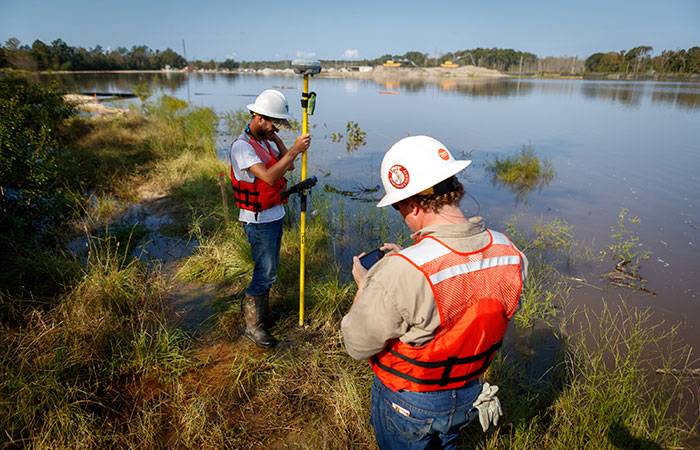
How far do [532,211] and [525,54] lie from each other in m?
149

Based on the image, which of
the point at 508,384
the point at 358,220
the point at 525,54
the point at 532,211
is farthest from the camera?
the point at 525,54

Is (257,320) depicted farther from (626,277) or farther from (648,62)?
(648,62)

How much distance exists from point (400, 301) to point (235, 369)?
2.38 m

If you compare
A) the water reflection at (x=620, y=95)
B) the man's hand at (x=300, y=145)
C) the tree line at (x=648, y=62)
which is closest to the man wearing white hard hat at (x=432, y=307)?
the man's hand at (x=300, y=145)

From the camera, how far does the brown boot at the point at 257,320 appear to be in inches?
137

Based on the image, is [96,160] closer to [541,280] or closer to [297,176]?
[297,176]

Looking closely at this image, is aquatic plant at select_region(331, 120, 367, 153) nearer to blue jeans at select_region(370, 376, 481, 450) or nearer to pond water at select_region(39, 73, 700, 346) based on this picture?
pond water at select_region(39, 73, 700, 346)

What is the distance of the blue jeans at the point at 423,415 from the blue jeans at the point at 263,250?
191 cm

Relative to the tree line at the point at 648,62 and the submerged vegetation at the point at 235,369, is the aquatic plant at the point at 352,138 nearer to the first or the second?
the submerged vegetation at the point at 235,369

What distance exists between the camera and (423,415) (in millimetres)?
1539

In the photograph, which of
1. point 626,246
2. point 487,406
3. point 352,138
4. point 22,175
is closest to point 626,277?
point 626,246

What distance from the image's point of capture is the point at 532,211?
27.4 feet

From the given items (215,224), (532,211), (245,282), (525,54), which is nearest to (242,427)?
(245,282)

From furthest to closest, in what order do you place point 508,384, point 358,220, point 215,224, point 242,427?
point 358,220
point 215,224
point 508,384
point 242,427
